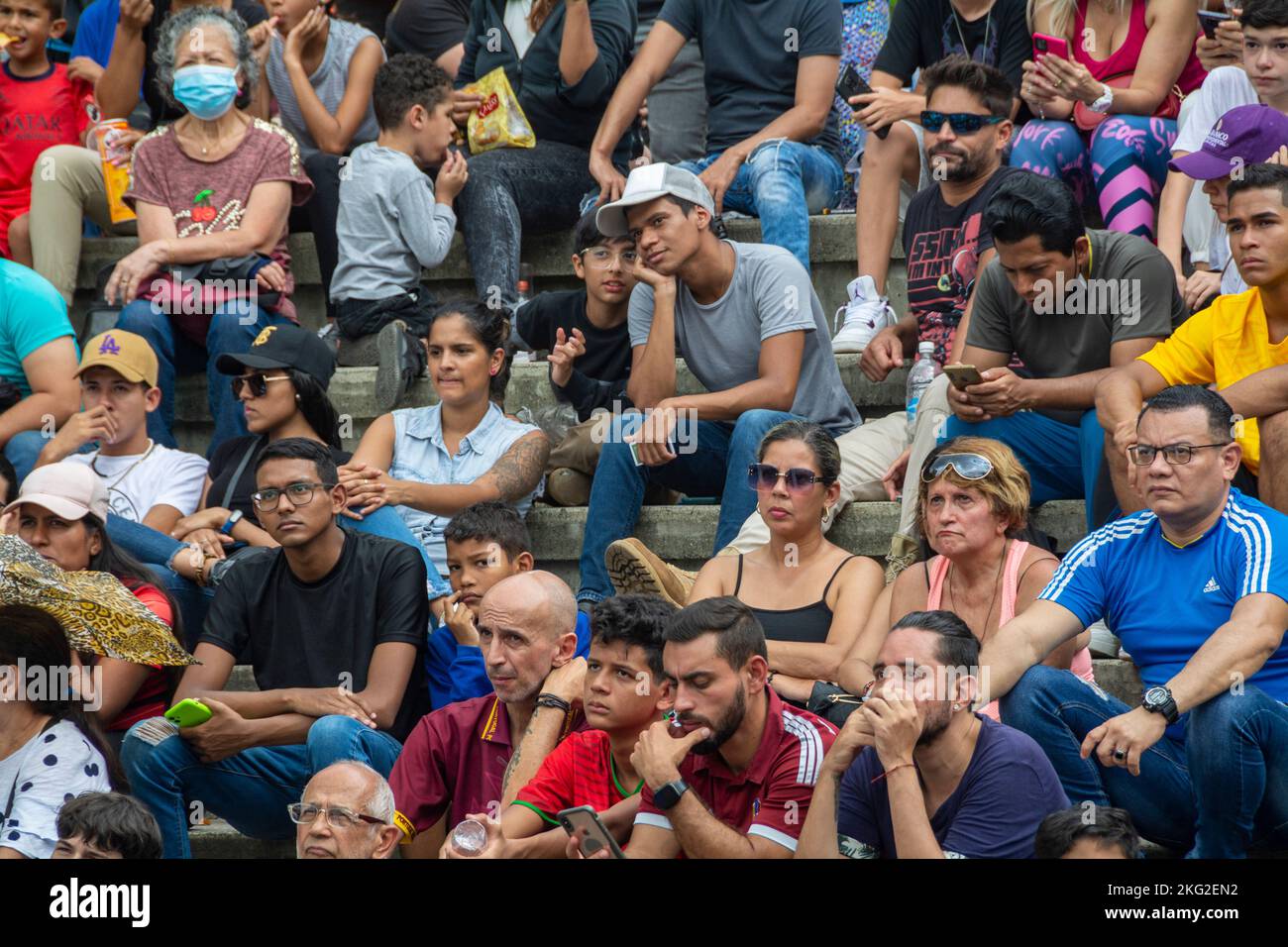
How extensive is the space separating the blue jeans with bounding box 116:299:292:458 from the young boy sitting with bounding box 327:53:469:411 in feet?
1.08

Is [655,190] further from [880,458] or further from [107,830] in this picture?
[107,830]

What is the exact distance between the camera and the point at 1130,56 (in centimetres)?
718

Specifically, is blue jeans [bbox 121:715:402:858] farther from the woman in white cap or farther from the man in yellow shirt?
the man in yellow shirt

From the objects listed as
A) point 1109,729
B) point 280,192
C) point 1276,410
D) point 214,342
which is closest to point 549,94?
point 280,192

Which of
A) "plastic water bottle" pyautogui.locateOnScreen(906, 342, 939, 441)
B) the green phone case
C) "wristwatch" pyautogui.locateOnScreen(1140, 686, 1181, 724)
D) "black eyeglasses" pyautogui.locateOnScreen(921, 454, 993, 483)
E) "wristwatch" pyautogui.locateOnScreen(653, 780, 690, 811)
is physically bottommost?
the green phone case

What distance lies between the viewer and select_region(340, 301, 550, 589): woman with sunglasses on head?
255 inches

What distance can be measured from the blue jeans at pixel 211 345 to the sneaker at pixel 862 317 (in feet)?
7.57

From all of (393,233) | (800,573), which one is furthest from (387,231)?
(800,573)

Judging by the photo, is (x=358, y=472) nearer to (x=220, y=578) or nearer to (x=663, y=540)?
(x=220, y=578)

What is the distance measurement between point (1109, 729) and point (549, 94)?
15.1 ft

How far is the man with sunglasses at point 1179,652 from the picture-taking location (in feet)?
14.8

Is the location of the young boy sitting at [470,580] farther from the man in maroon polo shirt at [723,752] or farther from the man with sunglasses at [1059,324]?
the man with sunglasses at [1059,324]

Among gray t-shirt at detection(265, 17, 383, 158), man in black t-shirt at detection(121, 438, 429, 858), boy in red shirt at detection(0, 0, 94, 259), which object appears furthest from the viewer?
gray t-shirt at detection(265, 17, 383, 158)

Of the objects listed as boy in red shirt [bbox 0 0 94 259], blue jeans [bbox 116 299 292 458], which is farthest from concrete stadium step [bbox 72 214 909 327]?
blue jeans [bbox 116 299 292 458]
